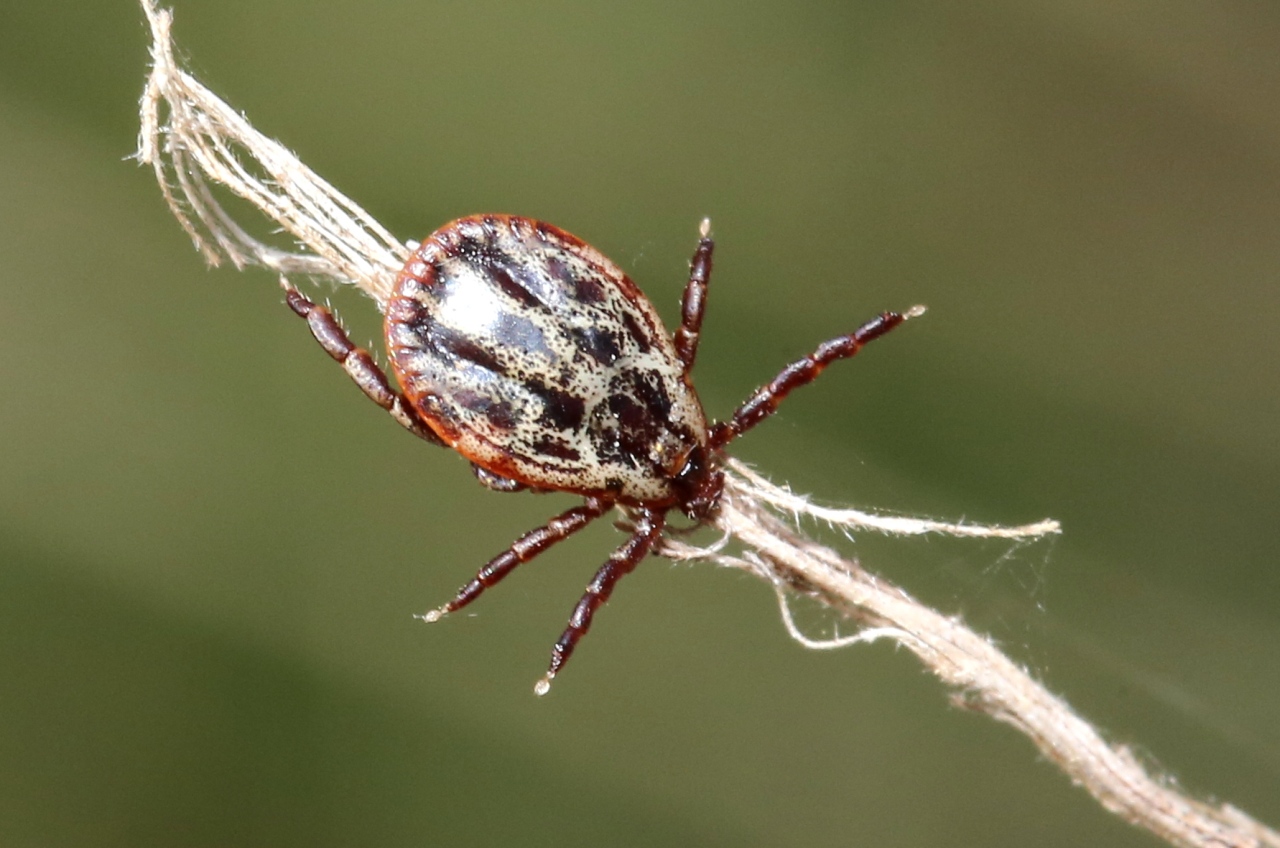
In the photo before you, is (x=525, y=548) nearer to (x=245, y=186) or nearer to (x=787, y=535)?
(x=787, y=535)

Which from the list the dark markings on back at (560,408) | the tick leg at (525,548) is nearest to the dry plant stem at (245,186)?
the dark markings on back at (560,408)

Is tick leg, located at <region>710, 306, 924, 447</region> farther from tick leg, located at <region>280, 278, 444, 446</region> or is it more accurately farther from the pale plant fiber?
tick leg, located at <region>280, 278, 444, 446</region>

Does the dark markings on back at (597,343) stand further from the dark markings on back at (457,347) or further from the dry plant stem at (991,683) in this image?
the dry plant stem at (991,683)

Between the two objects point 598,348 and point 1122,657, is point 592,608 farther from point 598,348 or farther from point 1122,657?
point 1122,657

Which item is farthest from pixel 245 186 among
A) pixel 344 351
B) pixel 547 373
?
pixel 547 373

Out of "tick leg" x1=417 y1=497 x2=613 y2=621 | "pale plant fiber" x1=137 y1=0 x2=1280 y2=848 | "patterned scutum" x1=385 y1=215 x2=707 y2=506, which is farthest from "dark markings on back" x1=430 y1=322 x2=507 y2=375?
"tick leg" x1=417 y1=497 x2=613 y2=621

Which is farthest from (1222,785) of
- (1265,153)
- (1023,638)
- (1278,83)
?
(1278,83)
